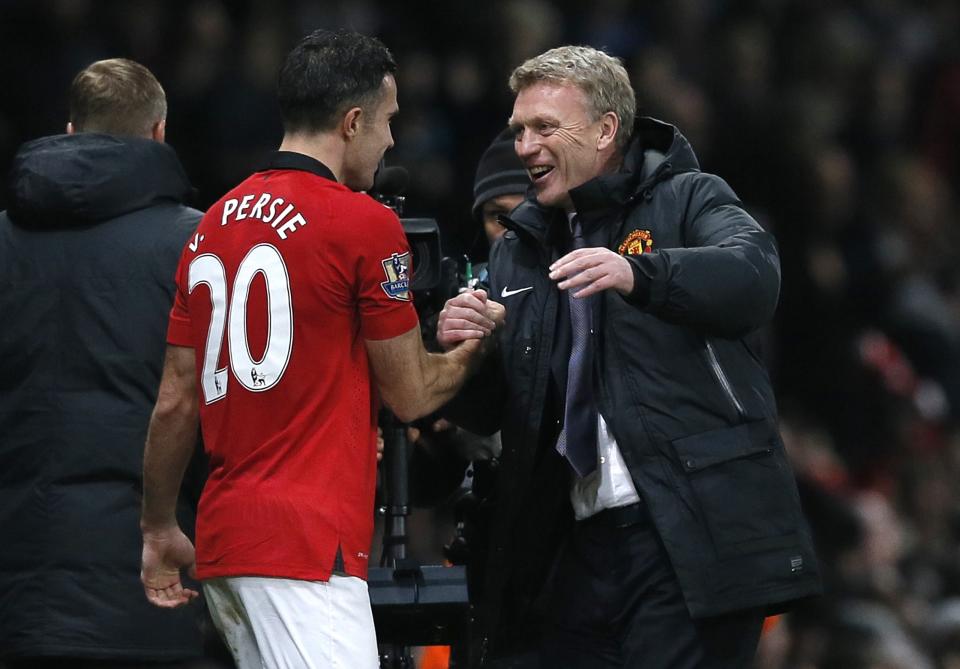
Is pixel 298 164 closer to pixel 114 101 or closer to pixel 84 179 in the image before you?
pixel 84 179

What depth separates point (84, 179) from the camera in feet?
15.0

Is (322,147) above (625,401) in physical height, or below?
above

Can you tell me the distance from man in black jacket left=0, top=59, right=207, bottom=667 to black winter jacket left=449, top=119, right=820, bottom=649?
86cm

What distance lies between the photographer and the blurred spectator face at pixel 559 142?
175 inches

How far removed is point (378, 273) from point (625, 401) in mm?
711

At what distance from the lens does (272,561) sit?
3713 mm

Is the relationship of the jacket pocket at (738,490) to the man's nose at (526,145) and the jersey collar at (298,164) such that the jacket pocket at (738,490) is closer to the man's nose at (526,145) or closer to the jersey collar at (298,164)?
the man's nose at (526,145)

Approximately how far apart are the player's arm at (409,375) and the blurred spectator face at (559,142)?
23.8 inches

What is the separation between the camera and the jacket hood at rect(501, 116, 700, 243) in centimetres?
432

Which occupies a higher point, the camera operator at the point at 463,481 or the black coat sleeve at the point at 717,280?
the black coat sleeve at the point at 717,280

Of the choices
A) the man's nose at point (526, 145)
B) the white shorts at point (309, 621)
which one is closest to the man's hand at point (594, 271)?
the man's nose at point (526, 145)

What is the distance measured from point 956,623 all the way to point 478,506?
363 centimetres

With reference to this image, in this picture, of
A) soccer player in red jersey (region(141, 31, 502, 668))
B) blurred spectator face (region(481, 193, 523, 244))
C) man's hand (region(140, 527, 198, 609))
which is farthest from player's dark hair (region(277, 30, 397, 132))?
blurred spectator face (region(481, 193, 523, 244))

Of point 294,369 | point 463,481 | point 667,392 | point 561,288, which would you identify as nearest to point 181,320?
point 294,369
